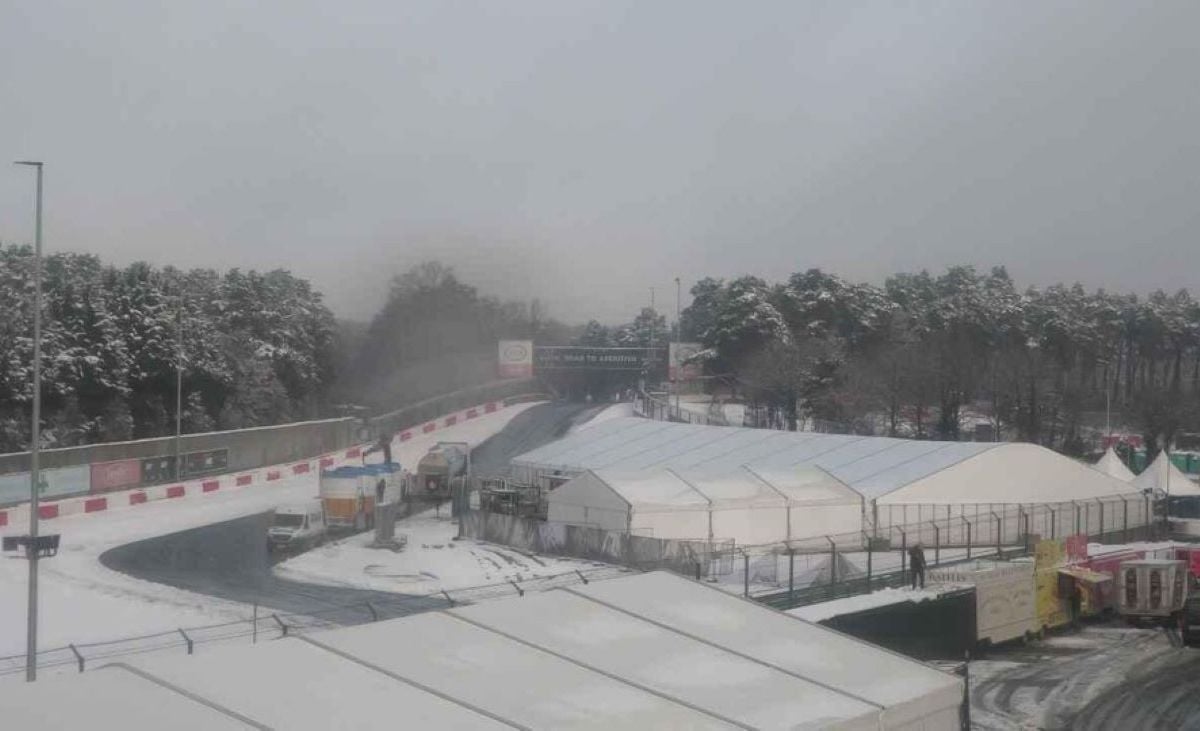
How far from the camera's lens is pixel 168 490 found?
45.8 meters

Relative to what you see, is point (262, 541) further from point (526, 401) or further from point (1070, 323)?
point (1070, 323)

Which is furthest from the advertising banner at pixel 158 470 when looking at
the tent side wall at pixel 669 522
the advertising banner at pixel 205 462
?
the tent side wall at pixel 669 522

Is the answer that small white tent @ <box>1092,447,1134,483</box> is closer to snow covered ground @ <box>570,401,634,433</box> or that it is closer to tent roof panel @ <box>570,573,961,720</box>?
snow covered ground @ <box>570,401,634,433</box>

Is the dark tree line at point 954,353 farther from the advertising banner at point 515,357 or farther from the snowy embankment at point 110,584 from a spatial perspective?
the snowy embankment at point 110,584

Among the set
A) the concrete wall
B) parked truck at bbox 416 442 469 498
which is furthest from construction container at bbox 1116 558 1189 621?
the concrete wall

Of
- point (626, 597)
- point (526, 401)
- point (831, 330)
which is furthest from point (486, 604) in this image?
point (831, 330)

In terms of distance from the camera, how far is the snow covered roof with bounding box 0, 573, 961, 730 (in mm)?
9672

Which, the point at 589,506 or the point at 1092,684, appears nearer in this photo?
A: the point at 1092,684

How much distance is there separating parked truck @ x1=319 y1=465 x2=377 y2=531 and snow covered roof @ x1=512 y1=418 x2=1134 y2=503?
7906 mm

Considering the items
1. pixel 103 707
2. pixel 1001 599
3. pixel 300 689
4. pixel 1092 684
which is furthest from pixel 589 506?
pixel 103 707

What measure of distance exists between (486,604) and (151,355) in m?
50.6

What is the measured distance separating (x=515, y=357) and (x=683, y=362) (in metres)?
12.0

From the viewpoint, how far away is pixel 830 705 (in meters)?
11.8

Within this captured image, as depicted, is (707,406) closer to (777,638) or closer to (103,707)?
(777,638)
